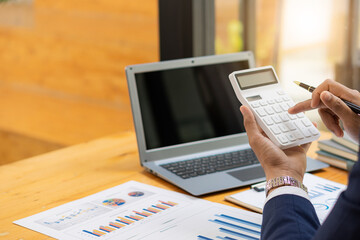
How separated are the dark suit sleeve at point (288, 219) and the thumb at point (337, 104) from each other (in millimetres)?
254

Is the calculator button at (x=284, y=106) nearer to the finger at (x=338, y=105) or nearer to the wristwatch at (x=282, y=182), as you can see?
the finger at (x=338, y=105)

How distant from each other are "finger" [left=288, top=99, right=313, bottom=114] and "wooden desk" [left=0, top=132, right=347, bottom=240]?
0.74ft

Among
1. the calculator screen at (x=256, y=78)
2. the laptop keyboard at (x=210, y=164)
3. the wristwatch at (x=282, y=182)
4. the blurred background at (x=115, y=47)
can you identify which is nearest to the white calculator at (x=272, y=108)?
the calculator screen at (x=256, y=78)

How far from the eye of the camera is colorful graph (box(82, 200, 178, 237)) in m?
0.90

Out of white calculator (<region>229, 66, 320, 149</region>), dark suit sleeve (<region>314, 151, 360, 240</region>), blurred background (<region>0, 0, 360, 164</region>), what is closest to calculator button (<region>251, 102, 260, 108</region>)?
white calculator (<region>229, 66, 320, 149</region>)

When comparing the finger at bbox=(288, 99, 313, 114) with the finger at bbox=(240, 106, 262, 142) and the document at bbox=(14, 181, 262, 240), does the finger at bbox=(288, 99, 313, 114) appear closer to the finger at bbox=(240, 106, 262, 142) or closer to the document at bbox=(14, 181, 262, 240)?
the finger at bbox=(240, 106, 262, 142)

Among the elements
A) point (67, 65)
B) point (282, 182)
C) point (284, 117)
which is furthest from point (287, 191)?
point (67, 65)

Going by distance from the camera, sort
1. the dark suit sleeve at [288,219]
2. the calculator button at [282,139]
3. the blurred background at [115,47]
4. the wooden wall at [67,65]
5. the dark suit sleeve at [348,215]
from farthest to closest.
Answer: the wooden wall at [67,65] < the blurred background at [115,47] < the calculator button at [282,139] < the dark suit sleeve at [288,219] < the dark suit sleeve at [348,215]

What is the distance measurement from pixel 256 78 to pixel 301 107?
0.13m

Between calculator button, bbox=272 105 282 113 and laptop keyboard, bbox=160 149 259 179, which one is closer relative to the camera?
calculator button, bbox=272 105 282 113

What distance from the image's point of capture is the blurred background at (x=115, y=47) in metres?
2.01

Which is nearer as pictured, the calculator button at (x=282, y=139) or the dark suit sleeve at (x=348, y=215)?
the dark suit sleeve at (x=348, y=215)

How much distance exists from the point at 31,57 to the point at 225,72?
2.08 m

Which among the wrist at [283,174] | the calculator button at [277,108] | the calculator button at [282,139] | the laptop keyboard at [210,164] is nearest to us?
the wrist at [283,174]
